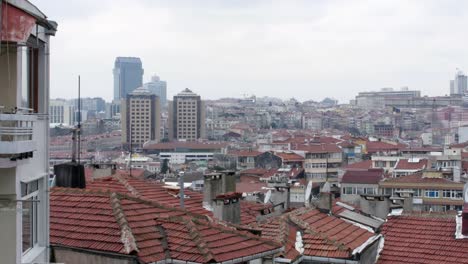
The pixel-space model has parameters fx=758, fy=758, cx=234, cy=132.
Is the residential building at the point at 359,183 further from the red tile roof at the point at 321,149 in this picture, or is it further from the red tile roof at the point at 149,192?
the red tile roof at the point at 149,192

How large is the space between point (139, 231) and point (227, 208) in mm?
3596

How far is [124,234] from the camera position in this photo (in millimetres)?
8477

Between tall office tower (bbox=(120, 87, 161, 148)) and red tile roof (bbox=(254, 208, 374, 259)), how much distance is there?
159310 millimetres

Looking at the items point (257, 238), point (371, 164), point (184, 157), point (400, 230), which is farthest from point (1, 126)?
point (184, 157)

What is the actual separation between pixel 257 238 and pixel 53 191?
2.73 metres

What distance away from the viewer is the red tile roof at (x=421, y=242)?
1386 centimetres

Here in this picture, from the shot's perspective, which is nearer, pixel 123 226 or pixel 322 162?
pixel 123 226

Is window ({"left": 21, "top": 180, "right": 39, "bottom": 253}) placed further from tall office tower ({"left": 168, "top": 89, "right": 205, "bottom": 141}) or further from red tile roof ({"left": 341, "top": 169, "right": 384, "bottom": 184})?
tall office tower ({"left": 168, "top": 89, "right": 205, "bottom": 141})

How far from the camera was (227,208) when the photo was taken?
12.3 metres

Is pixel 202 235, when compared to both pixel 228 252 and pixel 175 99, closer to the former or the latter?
pixel 228 252

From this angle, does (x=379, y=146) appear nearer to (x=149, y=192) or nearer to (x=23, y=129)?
(x=149, y=192)

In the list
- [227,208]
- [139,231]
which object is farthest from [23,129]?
[227,208]

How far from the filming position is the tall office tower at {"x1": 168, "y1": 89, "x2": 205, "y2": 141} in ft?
596

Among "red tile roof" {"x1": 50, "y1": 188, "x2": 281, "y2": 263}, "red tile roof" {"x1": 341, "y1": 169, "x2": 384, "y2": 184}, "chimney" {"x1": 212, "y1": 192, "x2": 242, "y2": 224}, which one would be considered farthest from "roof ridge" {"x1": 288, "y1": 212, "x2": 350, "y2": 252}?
"red tile roof" {"x1": 341, "y1": 169, "x2": 384, "y2": 184}
